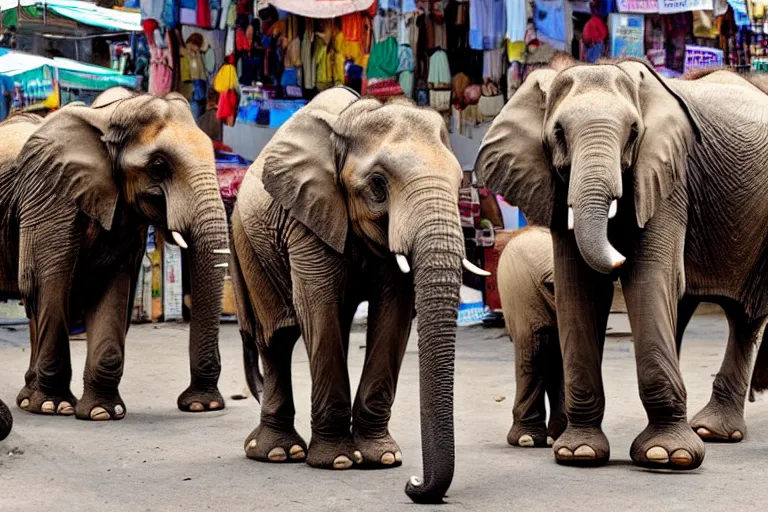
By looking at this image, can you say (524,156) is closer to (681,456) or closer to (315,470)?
(681,456)

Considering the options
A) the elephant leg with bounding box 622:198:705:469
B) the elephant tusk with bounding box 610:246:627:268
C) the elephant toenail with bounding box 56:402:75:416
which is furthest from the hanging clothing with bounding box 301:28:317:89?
the elephant tusk with bounding box 610:246:627:268

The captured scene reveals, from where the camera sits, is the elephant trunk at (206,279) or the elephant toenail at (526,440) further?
the elephant trunk at (206,279)

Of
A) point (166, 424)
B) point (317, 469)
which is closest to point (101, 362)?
point (166, 424)

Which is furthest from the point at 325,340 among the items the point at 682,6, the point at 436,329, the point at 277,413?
the point at 682,6

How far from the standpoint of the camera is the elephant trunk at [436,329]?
6.37m

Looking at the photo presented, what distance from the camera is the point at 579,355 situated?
764 cm

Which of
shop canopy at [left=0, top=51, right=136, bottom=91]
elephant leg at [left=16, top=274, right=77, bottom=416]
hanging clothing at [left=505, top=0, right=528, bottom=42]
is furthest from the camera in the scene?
shop canopy at [left=0, top=51, right=136, bottom=91]

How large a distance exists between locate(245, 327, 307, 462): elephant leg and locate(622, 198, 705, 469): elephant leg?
5.73 feet

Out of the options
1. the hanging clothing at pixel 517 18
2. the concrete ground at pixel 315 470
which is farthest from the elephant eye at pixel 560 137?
the hanging clothing at pixel 517 18

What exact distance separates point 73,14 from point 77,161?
30.4 ft

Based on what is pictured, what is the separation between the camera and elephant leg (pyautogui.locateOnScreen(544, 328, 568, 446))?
335 inches

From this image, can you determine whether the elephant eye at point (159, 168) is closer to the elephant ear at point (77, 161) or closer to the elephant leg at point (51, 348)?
the elephant ear at point (77, 161)

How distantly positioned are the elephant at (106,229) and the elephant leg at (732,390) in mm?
3124

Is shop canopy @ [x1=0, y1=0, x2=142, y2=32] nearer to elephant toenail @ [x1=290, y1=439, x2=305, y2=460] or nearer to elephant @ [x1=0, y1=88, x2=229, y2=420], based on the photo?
elephant @ [x1=0, y1=88, x2=229, y2=420]
